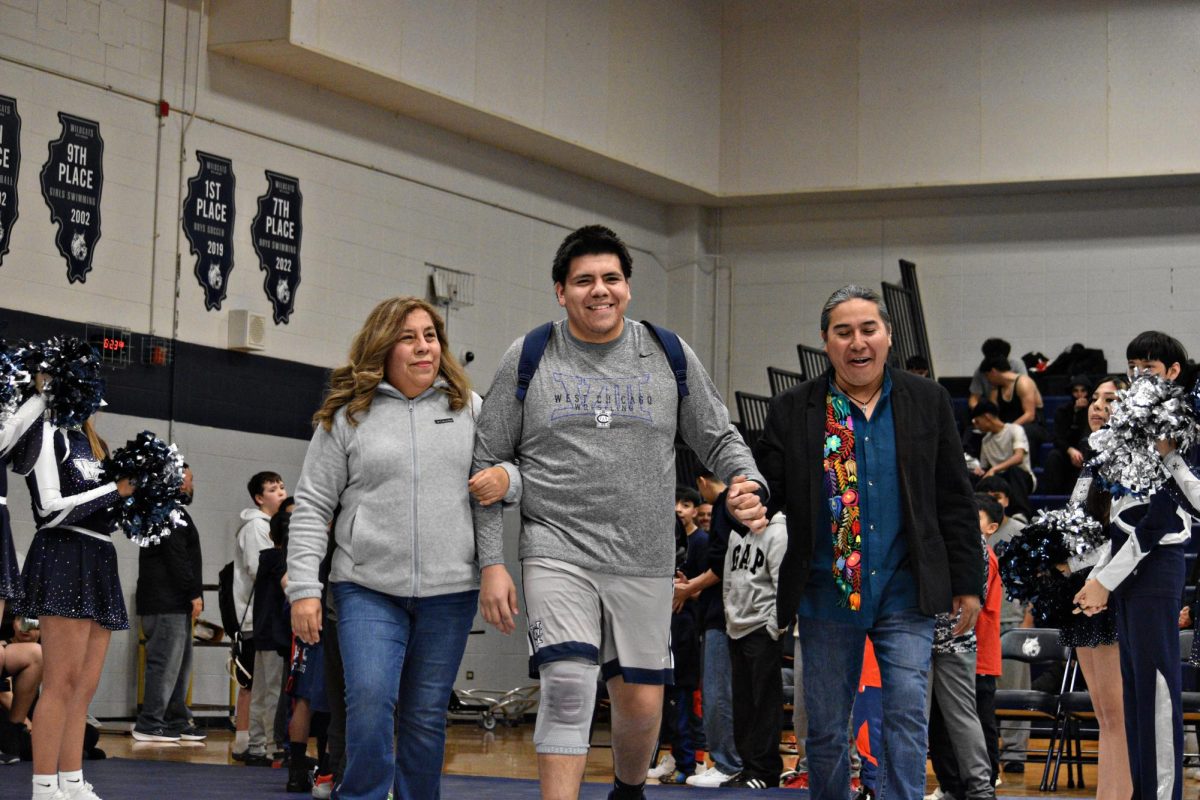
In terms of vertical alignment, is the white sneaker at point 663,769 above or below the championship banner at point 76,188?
below

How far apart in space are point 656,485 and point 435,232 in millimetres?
12229

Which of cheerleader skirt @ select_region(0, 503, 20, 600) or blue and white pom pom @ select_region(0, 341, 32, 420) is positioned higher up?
A: blue and white pom pom @ select_region(0, 341, 32, 420)

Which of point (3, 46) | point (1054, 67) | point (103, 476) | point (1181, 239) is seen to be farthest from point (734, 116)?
point (103, 476)

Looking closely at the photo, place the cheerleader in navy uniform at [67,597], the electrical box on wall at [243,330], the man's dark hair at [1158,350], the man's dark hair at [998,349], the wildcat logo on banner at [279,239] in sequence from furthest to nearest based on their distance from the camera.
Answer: the man's dark hair at [998,349] < the wildcat logo on banner at [279,239] < the electrical box on wall at [243,330] < the cheerleader in navy uniform at [67,597] < the man's dark hair at [1158,350]

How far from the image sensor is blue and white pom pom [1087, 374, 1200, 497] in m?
5.50

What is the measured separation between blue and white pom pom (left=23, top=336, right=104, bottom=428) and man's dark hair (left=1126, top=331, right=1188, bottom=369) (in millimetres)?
3987

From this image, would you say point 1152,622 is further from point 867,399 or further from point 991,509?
point 991,509

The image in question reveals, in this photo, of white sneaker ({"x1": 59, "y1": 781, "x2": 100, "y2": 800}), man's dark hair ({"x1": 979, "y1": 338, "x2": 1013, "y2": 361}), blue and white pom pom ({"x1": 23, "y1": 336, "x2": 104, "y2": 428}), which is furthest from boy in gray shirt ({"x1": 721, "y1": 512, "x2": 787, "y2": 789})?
man's dark hair ({"x1": 979, "y1": 338, "x2": 1013, "y2": 361})

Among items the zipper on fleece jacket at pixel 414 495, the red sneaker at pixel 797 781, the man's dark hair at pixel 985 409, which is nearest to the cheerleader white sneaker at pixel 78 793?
the zipper on fleece jacket at pixel 414 495

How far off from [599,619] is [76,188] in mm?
9532

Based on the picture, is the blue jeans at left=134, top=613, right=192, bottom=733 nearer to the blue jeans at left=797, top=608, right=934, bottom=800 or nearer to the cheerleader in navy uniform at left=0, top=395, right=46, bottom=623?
the cheerleader in navy uniform at left=0, top=395, right=46, bottom=623

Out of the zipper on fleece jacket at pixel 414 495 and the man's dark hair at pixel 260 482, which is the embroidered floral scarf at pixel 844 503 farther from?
the man's dark hair at pixel 260 482

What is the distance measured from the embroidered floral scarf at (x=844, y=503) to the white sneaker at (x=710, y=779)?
15.6 feet

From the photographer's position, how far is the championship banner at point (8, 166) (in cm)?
1212
